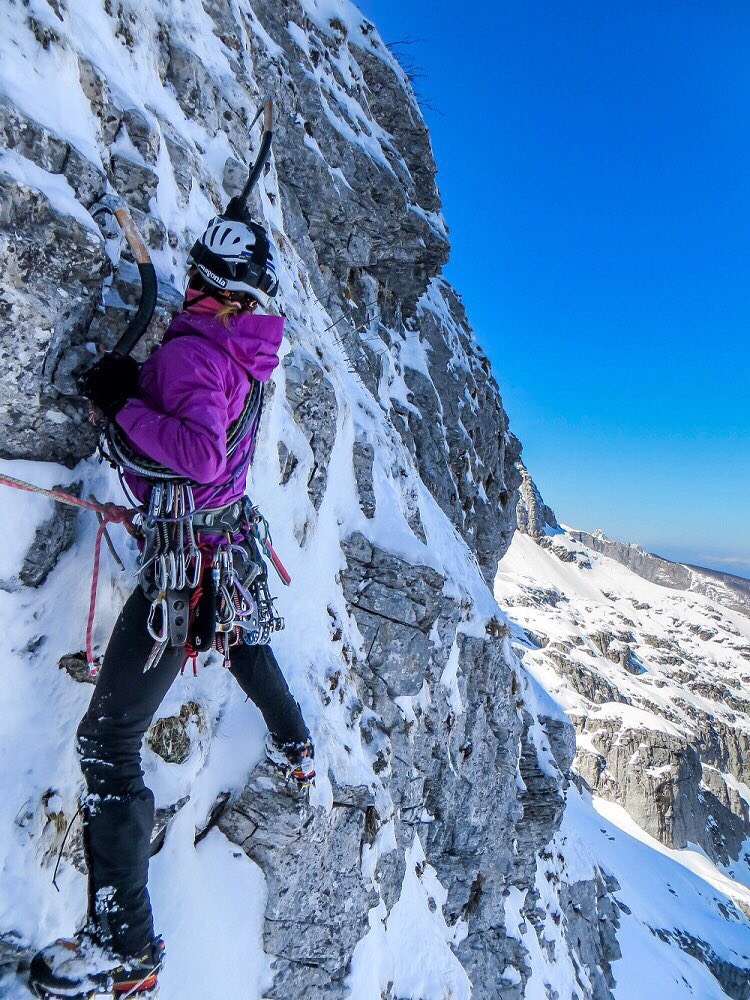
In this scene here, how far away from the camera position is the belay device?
348 centimetres

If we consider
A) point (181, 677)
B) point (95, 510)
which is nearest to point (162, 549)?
point (95, 510)

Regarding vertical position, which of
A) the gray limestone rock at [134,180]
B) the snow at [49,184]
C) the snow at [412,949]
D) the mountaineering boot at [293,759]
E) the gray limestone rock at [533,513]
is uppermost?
the gray limestone rock at [533,513]

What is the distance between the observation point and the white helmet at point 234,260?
3.74 m

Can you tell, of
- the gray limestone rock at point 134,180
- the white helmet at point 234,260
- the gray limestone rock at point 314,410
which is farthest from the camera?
the gray limestone rock at point 314,410

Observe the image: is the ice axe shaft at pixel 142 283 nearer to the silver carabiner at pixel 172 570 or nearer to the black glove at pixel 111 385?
the black glove at pixel 111 385

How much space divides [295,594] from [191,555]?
3.45m

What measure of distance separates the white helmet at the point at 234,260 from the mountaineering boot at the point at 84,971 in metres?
3.84

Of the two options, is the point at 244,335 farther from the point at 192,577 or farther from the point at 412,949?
the point at 412,949

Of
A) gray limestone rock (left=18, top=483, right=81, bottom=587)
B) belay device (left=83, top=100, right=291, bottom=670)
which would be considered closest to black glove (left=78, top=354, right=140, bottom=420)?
belay device (left=83, top=100, right=291, bottom=670)

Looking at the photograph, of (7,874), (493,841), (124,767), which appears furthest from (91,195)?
(493,841)

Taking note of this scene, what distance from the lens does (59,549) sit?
4059 mm

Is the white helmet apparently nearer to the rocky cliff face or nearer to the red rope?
the rocky cliff face

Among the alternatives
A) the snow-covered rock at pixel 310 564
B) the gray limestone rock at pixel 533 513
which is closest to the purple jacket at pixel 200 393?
the snow-covered rock at pixel 310 564

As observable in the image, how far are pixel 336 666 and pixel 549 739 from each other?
13.2m
